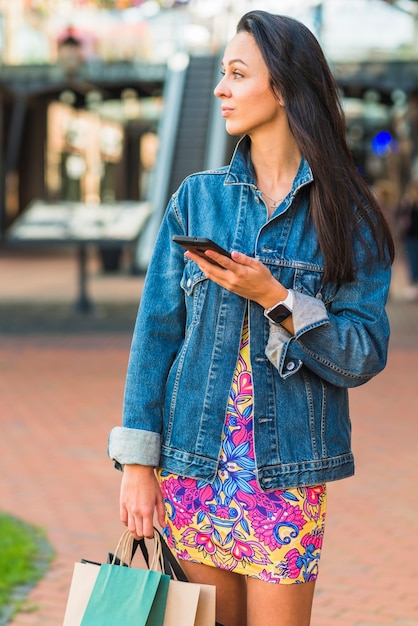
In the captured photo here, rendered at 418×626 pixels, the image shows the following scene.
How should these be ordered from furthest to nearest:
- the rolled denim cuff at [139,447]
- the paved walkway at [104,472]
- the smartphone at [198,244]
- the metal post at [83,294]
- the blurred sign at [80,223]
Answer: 1. the metal post at [83,294]
2. the blurred sign at [80,223]
3. the paved walkway at [104,472]
4. the rolled denim cuff at [139,447]
5. the smartphone at [198,244]

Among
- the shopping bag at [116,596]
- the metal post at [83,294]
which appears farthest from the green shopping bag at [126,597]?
the metal post at [83,294]

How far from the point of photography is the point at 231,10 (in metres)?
25.5

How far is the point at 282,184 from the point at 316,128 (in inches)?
5.8

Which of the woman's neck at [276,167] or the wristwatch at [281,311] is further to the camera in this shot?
the woman's neck at [276,167]

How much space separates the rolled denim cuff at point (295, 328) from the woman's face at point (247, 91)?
1.34 feet

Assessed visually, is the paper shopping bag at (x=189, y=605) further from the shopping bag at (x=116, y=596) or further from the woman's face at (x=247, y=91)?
the woman's face at (x=247, y=91)

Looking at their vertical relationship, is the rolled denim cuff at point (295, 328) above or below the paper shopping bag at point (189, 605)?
above

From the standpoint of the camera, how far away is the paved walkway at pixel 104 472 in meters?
4.74

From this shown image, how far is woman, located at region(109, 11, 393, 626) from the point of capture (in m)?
2.22

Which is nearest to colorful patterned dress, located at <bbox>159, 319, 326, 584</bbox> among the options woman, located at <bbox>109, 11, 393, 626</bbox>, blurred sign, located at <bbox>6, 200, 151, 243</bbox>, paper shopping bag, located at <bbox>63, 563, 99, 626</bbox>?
woman, located at <bbox>109, 11, 393, 626</bbox>

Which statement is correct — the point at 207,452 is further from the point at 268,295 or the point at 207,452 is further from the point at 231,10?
the point at 231,10

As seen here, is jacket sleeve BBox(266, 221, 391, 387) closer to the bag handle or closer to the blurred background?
the bag handle

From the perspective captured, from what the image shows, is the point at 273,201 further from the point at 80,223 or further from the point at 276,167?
the point at 80,223

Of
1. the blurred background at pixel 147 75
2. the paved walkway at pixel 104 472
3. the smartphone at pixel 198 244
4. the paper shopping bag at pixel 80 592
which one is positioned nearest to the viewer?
the smartphone at pixel 198 244
